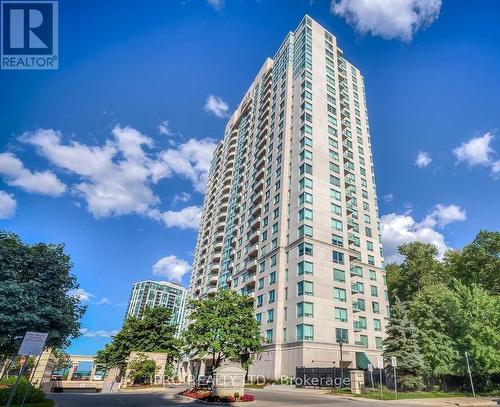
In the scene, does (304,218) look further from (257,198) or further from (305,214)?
(257,198)

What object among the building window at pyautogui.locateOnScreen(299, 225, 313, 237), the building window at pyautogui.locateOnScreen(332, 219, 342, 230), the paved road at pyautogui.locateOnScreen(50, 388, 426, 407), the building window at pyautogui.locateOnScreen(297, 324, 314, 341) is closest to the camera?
the paved road at pyautogui.locateOnScreen(50, 388, 426, 407)

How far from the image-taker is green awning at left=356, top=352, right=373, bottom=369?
148ft

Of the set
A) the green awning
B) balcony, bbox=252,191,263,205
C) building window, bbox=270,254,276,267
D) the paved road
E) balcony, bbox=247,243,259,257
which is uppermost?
balcony, bbox=252,191,263,205

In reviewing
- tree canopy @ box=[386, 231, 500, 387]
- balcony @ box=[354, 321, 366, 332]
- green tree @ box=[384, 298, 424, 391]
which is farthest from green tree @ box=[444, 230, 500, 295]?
green tree @ box=[384, 298, 424, 391]

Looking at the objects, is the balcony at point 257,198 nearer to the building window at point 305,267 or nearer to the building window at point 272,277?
the building window at point 272,277

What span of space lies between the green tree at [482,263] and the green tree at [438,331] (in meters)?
16.9

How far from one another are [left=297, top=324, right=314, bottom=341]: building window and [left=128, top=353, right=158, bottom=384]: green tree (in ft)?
60.4

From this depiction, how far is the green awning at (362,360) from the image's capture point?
4509 cm

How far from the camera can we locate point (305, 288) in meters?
45.8

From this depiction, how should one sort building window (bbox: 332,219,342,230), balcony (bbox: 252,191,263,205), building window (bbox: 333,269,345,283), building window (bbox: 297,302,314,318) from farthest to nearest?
balcony (bbox: 252,191,263,205) < building window (bbox: 332,219,342,230) < building window (bbox: 333,269,345,283) < building window (bbox: 297,302,314,318)

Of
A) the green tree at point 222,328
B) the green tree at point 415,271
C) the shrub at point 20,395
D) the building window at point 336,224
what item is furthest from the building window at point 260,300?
the shrub at point 20,395

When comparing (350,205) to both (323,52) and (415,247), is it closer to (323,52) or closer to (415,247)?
(415,247)

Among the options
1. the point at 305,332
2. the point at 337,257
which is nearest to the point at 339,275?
the point at 337,257

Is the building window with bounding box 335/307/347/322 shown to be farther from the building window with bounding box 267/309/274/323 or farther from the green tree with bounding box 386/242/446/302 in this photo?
the green tree with bounding box 386/242/446/302
